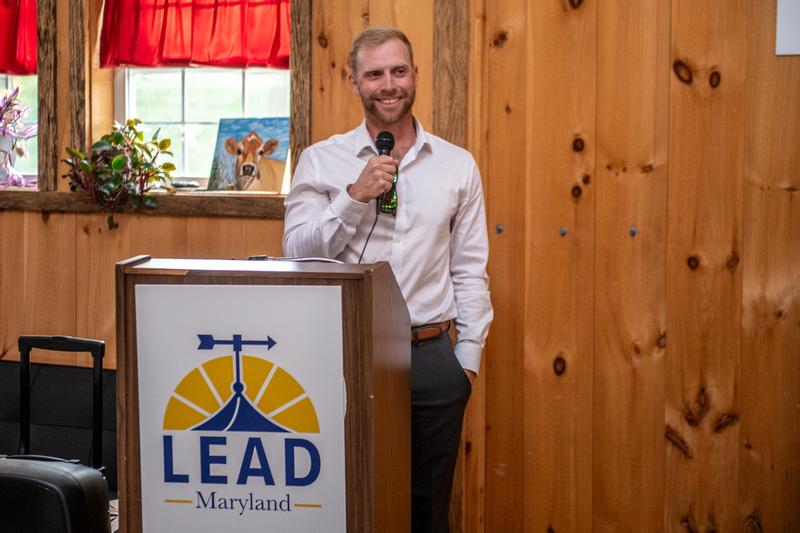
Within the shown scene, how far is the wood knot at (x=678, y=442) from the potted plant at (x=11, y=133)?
2494mm

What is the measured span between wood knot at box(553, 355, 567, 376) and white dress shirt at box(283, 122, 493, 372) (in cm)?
46

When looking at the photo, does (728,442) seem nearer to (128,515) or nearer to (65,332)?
(128,515)

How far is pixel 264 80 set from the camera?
3299 millimetres

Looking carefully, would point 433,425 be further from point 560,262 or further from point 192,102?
point 192,102

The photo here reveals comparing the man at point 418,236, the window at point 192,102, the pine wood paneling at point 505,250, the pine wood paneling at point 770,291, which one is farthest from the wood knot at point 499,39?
the window at point 192,102

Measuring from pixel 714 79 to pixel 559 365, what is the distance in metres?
0.98

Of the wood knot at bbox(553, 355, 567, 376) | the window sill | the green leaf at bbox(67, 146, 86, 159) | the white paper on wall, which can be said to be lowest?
the wood knot at bbox(553, 355, 567, 376)

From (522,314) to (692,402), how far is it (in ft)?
1.89

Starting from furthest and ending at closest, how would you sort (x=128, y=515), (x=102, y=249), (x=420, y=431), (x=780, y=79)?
(x=102, y=249)
(x=780, y=79)
(x=420, y=431)
(x=128, y=515)

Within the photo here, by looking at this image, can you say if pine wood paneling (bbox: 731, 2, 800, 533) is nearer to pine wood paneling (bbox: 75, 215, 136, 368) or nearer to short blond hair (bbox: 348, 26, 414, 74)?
short blond hair (bbox: 348, 26, 414, 74)

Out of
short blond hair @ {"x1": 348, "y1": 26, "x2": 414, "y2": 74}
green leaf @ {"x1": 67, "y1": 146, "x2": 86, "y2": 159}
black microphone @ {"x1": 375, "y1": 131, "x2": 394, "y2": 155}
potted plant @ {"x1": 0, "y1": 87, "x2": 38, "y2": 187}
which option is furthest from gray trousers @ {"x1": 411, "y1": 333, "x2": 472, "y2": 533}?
potted plant @ {"x1": 0, "y1": 87, "x2": 38, "y2": 187}

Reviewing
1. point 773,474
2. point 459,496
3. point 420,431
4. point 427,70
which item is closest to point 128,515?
point 420,431

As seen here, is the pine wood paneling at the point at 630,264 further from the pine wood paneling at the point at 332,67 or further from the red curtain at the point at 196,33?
the red curtain at the point at 196,33

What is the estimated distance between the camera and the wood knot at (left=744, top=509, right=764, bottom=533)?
277cm
